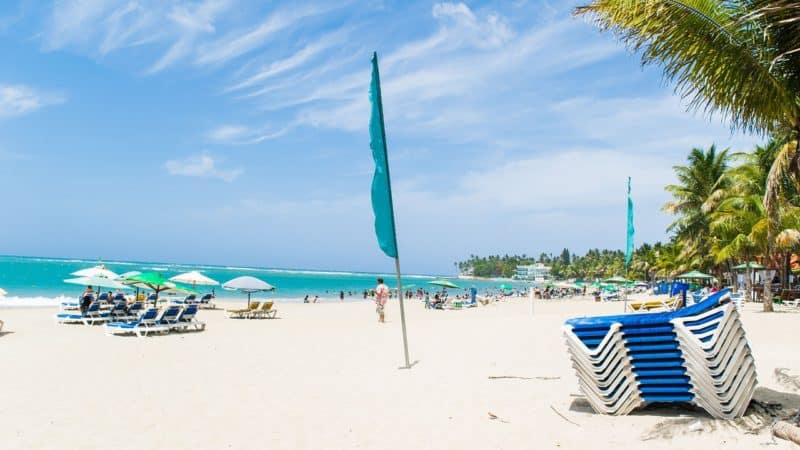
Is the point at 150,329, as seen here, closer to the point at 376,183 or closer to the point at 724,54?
the point at 376,183

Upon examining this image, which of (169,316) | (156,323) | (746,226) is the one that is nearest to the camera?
(156,323)

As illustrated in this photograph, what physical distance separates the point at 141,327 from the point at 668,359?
42.0 ft

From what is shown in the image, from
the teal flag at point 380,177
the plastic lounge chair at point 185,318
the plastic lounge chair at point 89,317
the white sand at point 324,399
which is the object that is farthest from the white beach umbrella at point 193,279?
the teal flag at point 380,177

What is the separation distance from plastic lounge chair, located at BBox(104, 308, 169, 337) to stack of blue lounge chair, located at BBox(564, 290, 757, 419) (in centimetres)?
1160

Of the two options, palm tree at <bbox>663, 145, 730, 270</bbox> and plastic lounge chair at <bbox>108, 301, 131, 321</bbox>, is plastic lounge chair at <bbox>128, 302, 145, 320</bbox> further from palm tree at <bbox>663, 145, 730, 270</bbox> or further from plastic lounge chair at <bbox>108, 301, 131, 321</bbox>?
palm tree at <bbox>663, 145, 730, 270</bbox>

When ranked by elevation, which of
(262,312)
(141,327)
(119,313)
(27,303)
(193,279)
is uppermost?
(193,279)

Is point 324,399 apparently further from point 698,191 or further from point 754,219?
point 698,191

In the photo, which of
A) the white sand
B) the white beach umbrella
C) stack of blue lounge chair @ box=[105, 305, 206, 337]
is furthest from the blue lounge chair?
the white beach umbrella

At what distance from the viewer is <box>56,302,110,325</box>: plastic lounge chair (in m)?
16.5

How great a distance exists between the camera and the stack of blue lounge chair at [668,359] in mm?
5000

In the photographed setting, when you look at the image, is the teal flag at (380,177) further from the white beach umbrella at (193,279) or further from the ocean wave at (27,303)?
the ocean wave at (27,303)

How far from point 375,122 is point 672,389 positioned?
5655 millimetres

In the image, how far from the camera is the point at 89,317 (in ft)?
54.8

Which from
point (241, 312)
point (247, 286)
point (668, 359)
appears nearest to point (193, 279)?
point (247, 286)
